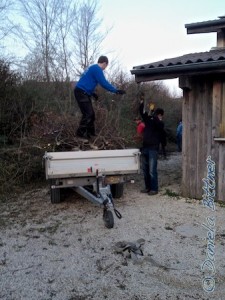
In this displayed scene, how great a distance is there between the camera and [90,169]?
6457 mm

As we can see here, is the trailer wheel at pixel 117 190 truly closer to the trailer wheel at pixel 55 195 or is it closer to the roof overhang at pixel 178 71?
the trailer wheel at pixel 55 195

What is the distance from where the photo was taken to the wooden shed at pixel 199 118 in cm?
693

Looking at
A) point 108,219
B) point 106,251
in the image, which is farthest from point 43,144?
point 106,251

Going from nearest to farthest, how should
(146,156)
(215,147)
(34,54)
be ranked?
(215,147)
(146,156)
(34,54)

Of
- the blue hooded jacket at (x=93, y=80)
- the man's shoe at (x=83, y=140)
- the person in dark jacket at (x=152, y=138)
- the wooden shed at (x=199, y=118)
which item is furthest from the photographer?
the person in dark jacket at (x=152, y=138)

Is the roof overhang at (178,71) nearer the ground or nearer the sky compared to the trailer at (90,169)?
nearer the sky

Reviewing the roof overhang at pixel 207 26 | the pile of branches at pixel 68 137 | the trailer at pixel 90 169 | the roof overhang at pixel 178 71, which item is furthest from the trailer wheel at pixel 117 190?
the roof overhang at pixel 207 26

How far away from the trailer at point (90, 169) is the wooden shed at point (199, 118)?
4.48 ft

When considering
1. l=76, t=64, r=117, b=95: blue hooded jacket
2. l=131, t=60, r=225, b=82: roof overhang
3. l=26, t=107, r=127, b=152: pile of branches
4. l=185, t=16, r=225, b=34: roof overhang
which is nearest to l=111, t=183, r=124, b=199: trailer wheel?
l=26, t=107, r=127, b=152: pile of branches

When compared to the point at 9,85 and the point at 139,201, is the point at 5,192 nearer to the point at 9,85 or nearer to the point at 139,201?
the point at 139,201

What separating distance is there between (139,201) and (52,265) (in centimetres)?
337

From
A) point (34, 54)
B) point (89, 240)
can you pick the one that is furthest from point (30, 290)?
point (34, 54)

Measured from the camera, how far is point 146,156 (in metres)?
8.00

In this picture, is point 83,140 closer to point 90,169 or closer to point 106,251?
point 90,169
